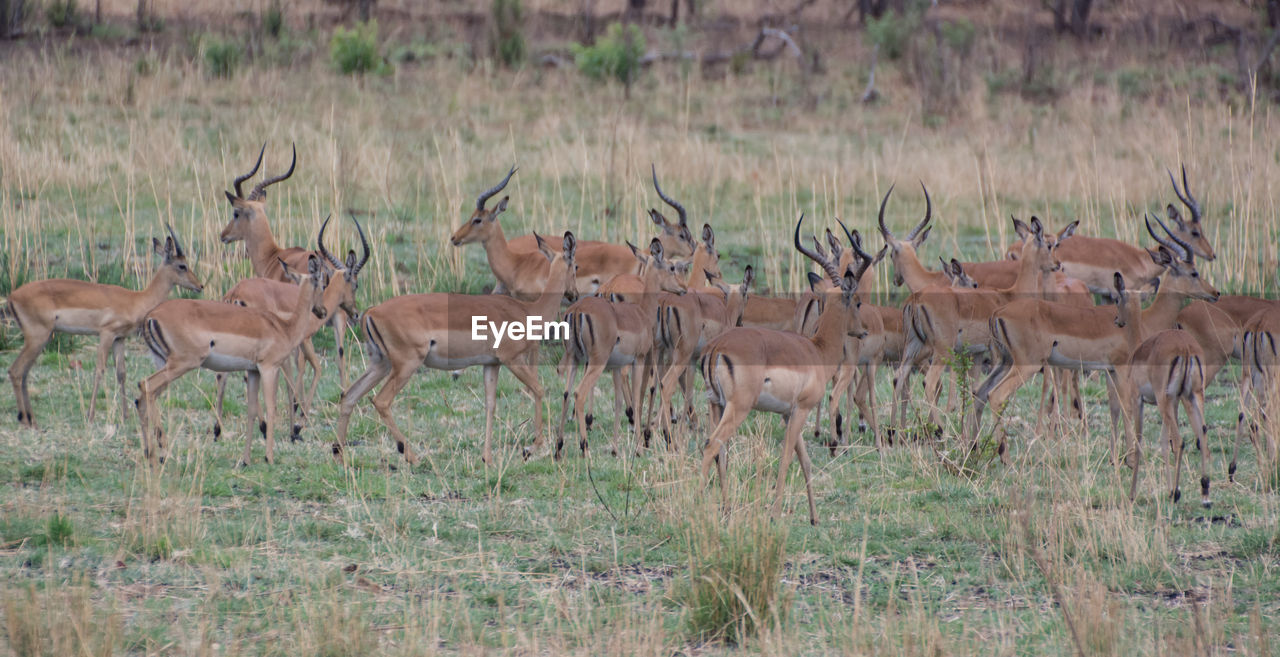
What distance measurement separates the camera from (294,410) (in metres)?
8.19

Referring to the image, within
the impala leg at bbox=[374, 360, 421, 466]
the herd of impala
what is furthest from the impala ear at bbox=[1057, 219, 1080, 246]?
the impala leg at bbox=[374, 360, 421, 466]

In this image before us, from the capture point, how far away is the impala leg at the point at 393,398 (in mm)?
7316

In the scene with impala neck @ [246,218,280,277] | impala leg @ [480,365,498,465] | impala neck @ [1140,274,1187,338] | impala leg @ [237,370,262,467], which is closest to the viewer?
impala leg @ [237,370,262,467]

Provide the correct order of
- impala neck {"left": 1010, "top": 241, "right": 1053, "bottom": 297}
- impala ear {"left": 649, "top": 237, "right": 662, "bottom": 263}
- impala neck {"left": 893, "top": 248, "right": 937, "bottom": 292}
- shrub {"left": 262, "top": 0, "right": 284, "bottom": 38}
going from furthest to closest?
shrub {"left": 262, "top": 0, "right": 284, "bottom": 38} < impala neck {"left": 893, "top": 248, "right": 937, "bottom": 292} < impala neck {"left": 1010, "top": 241, "right": 1053, "bottom": 297} < impala ear {"left": 649, "top": 237, "right": 662, "bottom": 263}

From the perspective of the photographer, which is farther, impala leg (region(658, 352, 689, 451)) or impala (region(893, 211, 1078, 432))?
impala (region(893, 211, 1078, 432))

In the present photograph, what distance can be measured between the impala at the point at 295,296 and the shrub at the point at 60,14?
55.8 ft

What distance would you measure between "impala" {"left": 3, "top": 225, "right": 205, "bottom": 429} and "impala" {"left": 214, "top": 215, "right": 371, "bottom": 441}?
1.67 feet

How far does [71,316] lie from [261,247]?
2.34 meters

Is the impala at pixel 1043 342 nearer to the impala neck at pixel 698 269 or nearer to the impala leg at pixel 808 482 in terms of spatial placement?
the impala leg at pixel 808 482

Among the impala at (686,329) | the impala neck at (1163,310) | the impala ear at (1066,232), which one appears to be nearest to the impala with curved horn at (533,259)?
the impala at (686,329)

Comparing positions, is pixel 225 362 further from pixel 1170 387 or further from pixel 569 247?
pixel 1170 387

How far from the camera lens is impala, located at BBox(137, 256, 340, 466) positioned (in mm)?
7141

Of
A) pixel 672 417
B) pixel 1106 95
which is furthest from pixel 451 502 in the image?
pixel 1106 95

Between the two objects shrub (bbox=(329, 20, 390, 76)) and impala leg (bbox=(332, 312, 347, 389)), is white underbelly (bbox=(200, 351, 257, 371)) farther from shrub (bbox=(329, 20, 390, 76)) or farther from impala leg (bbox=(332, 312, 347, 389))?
shrub (bbox=(329, 20, 390, 76))
